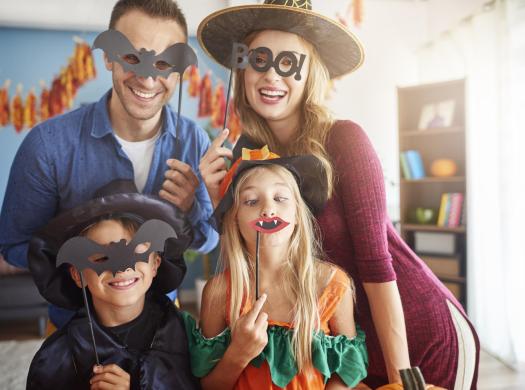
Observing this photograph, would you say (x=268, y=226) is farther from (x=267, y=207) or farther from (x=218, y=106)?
(x=218, y=106)

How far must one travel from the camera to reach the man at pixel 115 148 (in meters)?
0.74

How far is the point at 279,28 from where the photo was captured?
0.77m

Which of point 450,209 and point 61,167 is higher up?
point 61,167

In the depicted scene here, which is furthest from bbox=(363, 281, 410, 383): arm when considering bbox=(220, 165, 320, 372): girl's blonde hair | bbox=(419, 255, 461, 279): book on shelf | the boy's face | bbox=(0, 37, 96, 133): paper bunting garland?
bbox=(419, 255, 461, 279): book on shelf

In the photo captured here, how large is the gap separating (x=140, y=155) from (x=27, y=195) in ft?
0.69

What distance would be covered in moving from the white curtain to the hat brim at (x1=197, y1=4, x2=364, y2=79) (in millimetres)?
1003

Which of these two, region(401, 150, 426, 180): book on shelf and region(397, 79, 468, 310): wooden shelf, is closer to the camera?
region(401, 150, 426, 180): book on shelf

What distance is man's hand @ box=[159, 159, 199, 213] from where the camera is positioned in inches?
31.0

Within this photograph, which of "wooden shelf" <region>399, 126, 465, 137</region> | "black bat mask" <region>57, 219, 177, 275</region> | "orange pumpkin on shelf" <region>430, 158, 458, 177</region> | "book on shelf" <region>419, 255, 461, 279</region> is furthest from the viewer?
"book on shelf" <region>419, 255, 461, 279</region>

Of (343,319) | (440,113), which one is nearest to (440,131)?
(440,113)

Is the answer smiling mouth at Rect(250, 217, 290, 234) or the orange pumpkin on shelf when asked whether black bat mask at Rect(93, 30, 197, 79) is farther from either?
the orange pumpkin on shelf

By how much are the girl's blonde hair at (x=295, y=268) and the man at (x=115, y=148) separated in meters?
0.12

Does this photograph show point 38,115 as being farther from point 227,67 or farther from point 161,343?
point 161,343

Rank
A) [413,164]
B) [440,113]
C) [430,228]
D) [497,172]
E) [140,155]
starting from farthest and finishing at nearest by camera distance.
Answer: [497,172], [440,113], [430,228], [413,164], [140,155]
